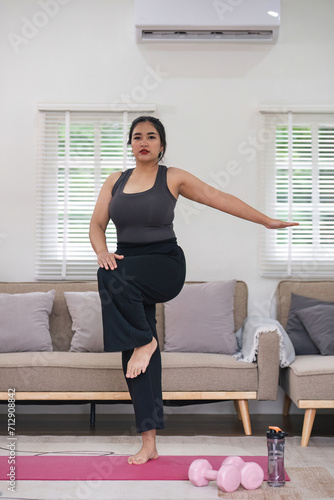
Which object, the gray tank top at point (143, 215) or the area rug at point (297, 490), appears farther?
the gray tank top at point (143, 215)

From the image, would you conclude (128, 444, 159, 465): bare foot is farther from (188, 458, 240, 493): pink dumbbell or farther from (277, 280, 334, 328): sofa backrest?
(277, 280, 334, 328): sofa backrest

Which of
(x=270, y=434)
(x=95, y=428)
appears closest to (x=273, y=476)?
(x=270, y=434)

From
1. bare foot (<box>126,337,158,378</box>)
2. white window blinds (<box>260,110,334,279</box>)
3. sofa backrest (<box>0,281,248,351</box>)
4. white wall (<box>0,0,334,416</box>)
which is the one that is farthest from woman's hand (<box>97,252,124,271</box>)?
white window blinds (<box>260,110,334,279</box>)

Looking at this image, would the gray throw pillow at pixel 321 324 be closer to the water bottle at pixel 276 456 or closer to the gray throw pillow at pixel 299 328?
the gray throw pillow at pixel 299 328

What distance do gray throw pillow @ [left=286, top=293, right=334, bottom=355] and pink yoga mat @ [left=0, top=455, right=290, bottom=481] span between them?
1164mm

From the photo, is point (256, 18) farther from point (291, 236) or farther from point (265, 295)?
point (265, 295)

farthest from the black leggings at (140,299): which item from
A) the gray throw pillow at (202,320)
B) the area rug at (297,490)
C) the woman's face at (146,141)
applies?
the gray throw pillow at (202,320)

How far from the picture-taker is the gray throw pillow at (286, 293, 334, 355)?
3.84 meters

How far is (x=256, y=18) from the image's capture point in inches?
167

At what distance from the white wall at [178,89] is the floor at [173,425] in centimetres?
102

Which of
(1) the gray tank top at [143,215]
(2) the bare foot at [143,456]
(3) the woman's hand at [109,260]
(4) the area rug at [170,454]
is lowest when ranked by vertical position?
(4) the area rug at [170,454]

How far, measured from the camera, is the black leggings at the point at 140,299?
255 cm

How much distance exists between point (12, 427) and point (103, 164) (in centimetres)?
197

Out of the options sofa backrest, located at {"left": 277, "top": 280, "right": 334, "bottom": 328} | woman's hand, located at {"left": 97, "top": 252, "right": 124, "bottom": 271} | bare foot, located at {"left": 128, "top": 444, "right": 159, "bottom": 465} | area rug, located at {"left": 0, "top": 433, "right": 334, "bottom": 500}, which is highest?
woman's hand, located at {"left": 97, "top": 252, "right": 124, "bottom": 271}
